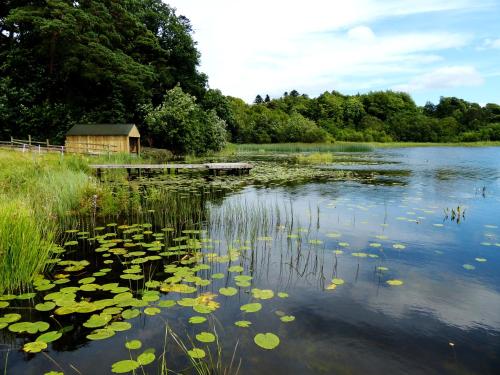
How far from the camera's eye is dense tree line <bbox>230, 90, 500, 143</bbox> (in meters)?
93.4

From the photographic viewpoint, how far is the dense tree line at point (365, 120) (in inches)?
3676

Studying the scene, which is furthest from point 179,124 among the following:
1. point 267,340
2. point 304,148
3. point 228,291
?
point 304,148

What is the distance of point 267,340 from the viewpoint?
4852 mm

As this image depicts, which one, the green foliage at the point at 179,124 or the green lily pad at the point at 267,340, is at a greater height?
the green foliage at the point at 179,124

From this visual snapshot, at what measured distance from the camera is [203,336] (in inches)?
192

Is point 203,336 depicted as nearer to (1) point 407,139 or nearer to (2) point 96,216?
(2) point 96,216

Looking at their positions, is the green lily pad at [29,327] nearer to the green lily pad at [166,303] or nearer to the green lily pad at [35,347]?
the green lily pad at [35,347]

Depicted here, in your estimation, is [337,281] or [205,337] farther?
[337,281]

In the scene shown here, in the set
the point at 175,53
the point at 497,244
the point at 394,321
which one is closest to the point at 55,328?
the point at 394,321

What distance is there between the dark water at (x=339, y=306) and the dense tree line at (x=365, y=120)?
69991mm

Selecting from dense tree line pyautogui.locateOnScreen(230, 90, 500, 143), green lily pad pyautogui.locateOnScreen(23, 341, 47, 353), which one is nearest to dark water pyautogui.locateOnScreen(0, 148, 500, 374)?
green lily pad pyautogui.locateOnScreen(23, 341, 47, 353)

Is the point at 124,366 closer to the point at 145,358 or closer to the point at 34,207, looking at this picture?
the point at 145,358

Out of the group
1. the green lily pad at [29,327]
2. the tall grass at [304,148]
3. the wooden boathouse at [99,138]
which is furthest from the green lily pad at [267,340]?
the tall grass at [304,148]

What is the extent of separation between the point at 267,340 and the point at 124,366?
1.82 meters
